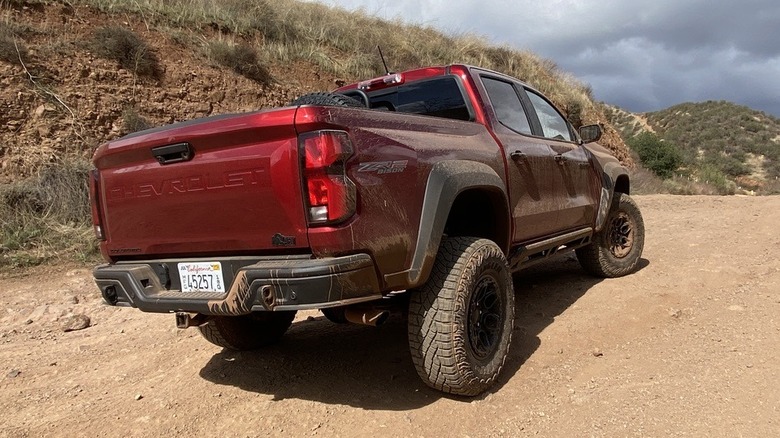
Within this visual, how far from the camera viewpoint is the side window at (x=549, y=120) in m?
4.48

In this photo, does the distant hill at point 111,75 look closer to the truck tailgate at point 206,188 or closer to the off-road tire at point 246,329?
the off-road tire at point 246,329

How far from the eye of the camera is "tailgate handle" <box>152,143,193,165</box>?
2.62m

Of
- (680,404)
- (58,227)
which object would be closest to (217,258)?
(680,404)

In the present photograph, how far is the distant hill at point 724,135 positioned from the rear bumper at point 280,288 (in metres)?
26.4

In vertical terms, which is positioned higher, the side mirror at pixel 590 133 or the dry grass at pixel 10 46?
the dry grass at pixel 10 46

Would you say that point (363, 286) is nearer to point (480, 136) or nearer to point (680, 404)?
point (480, 136)

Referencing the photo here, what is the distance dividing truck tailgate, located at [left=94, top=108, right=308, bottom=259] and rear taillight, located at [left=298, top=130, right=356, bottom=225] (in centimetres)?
5

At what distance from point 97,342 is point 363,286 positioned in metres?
3.05

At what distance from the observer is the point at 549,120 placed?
4.64 metres

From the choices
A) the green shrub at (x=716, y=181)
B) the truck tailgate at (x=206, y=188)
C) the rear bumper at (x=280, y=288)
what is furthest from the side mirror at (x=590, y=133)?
the green shrub at (x=716, y=181)

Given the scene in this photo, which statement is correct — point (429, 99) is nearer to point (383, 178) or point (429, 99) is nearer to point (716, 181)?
point (383, 178)

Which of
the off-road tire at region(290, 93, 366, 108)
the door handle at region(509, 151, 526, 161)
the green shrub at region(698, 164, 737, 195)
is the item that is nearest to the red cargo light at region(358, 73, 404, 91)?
the off-road tire at region(290, 93, 366, 108)

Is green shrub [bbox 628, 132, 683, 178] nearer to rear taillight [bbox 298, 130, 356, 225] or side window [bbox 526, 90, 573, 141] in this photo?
side window [bbox 526, 90, 573, 141]

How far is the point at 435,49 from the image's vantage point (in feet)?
58.8
